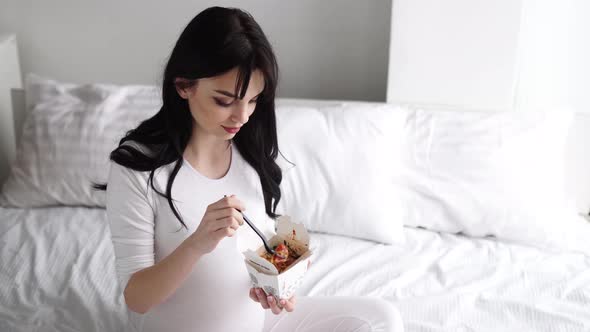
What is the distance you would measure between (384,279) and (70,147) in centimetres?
114

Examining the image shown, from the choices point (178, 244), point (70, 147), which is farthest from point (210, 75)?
point (70, 147)

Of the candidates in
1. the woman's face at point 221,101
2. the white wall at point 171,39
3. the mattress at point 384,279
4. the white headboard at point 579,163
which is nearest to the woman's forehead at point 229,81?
the woman's face at point 221,101

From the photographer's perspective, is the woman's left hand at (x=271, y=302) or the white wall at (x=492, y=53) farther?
the white wall at (x=492, y=53)

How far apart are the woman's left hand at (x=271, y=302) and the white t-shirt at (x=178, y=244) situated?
7 cm

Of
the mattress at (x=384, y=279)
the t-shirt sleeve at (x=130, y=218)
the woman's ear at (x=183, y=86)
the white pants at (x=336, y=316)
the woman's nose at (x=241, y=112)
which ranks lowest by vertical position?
the mattress at (x=384, y=279)

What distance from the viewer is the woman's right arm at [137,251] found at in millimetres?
1141

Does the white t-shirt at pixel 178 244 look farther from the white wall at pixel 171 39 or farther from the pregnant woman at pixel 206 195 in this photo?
the white wall at pixel 171 39

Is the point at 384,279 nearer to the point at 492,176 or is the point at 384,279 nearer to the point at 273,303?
the point at 492,176

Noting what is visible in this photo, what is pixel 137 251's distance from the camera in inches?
46.6

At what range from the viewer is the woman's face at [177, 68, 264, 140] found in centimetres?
112

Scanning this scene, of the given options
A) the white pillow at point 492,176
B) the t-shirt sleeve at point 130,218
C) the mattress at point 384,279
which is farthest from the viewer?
the white pillow at point 492,176

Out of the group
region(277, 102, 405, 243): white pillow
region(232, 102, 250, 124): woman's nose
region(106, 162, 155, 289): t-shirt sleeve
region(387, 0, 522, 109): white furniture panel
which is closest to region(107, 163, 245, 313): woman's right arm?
region(106, 162, 155, 289): t-shirt sleeve

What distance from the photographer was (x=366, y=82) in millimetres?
2389

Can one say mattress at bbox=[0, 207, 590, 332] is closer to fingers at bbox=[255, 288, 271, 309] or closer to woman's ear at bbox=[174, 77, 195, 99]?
fingers at bbox=[255, 288, 271, 309]
